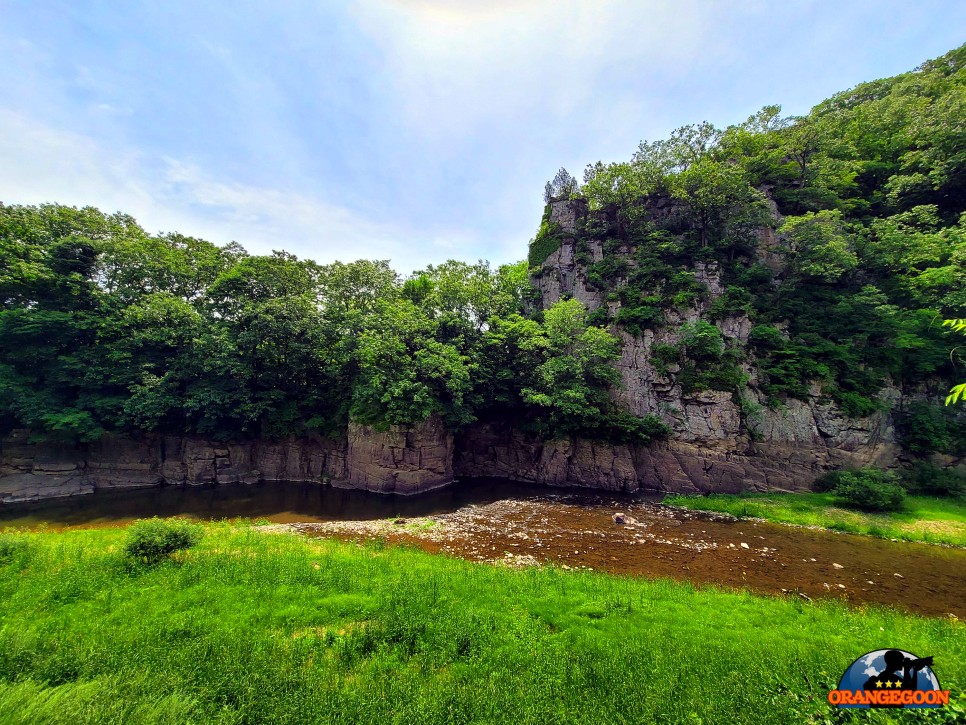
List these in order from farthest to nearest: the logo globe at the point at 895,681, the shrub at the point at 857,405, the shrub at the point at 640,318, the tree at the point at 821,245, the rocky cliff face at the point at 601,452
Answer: the shrub at the point at 640,318 → the tree at the point at 821,245 → the rocky cliff face at the point at 601,452 → the shrub at the point at 857,405 → the logo globe at the point at 895,681

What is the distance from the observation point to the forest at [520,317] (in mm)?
23531

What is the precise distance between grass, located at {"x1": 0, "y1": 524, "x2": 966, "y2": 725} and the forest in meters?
14.9

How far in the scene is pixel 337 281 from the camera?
31109 millimetres

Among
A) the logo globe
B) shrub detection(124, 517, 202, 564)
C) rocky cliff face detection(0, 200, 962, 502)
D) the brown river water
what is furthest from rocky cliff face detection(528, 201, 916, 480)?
shrub detection(124, 517, 202, 564)

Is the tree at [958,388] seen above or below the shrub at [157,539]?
above

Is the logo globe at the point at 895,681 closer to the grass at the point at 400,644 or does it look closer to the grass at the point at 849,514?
the grass at the point at 400,644

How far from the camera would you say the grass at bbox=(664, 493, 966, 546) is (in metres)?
16.7

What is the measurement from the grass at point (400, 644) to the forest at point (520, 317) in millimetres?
14941

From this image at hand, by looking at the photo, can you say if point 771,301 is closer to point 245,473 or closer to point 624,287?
point 624,287

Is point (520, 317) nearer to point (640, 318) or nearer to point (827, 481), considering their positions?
point (640, 318)

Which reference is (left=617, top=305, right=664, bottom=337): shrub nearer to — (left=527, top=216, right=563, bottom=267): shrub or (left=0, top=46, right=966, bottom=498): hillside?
(left=0, top=46, right=966, bottom=498): hillside

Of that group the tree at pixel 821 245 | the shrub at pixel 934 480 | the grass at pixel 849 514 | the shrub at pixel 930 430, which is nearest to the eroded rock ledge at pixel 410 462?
the shrub at pixel 930 430

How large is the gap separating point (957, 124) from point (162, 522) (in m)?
53.8

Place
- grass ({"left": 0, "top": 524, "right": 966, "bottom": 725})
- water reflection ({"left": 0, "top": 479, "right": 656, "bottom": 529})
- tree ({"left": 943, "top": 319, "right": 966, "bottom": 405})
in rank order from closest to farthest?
1. tree ({"left": 943, "top": 319, "right": 966, "bottom": 405})
2. grass ({"left": 0, "top": 524, "right": 966, "bottom": 725})
3. water reflection ({"left": 0, "top": 479, "right": 656, "bottom": 529})
